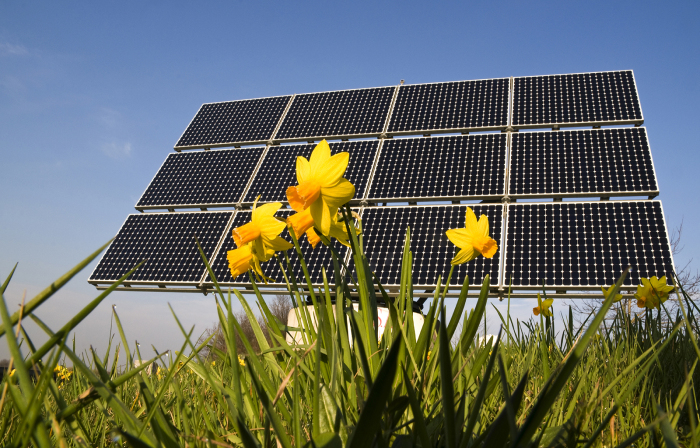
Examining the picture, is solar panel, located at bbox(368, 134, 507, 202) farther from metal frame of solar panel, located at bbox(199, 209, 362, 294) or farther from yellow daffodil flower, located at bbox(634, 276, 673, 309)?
yellow daffodil flower, located at bbox(634, 276, 673, 309)

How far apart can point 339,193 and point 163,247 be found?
26.4ft

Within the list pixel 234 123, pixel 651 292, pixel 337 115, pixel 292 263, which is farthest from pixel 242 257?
pixel 234 123

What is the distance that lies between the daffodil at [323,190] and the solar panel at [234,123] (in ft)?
31.3

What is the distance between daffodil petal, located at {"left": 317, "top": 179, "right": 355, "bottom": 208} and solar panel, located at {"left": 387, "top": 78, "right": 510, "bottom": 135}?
8437 mm

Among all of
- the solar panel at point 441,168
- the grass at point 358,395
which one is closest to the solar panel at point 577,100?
the solar panel at point 441,168

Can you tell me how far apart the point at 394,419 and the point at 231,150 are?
1005 centimetres

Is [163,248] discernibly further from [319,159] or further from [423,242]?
[319,159]

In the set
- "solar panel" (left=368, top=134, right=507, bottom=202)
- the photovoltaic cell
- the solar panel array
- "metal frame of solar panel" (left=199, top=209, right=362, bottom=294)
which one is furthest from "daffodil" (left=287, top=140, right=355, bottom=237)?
the photovoltaic cell

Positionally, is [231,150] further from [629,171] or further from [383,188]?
[629,171]

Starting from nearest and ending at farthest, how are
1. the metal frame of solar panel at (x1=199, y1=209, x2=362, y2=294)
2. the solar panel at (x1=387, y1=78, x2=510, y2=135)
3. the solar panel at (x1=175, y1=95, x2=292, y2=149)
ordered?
the metal frame of solar panel at (x1=199, y1=209, x2=362, y2=294)
the solar panel at (x1=387, y1=78, x2=510, y2=135)
the solar panel at (x1=175, y1=95, x2=292, y2=149)

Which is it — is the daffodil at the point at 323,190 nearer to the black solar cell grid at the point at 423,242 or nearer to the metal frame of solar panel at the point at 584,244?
the black solar cell grid at the point at 423,242

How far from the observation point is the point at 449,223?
7289mm

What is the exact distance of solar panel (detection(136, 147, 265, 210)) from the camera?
9070 mm

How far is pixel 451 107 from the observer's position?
383 inches
